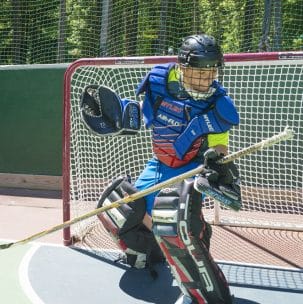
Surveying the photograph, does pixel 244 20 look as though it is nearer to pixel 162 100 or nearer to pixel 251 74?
pixel 251 74

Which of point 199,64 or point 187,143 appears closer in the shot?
point 199,64

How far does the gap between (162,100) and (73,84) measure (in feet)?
6.83

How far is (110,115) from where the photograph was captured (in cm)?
374

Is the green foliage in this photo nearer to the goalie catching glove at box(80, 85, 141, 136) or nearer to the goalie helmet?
the goalie catching glove at box(80, 85, 141, 136)

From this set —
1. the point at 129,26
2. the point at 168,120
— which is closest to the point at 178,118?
the point at 168,120

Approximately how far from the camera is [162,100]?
11.3ft

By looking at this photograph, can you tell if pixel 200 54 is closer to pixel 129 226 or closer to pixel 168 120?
pixel 168 120

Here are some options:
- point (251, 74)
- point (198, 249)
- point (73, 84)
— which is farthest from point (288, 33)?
point (198, 249)

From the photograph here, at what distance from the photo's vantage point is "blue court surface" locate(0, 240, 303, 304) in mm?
3572

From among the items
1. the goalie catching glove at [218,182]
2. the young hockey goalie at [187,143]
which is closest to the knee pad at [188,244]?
the young hockey goalie at [187,143]

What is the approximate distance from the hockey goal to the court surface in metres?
0.73

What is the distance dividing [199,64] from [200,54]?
6 centimetres

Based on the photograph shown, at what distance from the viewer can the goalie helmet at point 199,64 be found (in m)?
3.09

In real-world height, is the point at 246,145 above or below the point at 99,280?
above
